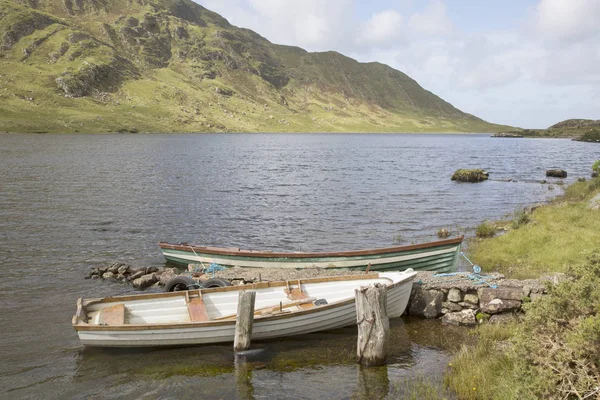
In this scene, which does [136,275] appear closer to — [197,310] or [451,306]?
[197,310]

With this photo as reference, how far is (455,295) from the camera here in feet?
50.6

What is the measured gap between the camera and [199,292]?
1525cm

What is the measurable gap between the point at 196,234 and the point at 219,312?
16165 mm

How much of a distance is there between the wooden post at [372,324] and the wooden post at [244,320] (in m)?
3.13

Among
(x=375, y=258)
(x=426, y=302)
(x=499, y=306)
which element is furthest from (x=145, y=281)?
(x=499, y=306)

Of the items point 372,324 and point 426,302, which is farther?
point 426,302

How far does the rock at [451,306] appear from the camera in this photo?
604 inches

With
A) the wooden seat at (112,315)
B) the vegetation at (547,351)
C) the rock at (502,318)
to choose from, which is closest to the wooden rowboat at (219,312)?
the wooden seat at (112,315)

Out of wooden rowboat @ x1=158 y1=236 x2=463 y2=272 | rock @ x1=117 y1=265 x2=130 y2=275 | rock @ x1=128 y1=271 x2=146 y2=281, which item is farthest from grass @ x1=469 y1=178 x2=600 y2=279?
rock @ x1=117 y1=265 x2=130 y2=275

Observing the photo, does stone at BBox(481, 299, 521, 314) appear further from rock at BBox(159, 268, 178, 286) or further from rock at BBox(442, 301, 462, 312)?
rock at BBox(159, 268, 178, 286)

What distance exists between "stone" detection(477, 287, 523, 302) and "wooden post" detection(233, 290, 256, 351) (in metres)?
7.65

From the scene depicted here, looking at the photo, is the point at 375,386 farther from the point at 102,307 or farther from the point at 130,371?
the point at 102,307

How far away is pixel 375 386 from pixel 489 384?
275cm

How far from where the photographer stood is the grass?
1841 cm
